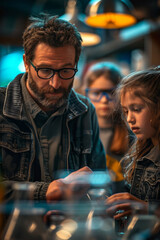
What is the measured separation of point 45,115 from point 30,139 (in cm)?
6

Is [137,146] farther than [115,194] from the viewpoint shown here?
Yes

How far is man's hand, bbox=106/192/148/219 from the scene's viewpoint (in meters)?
0.60

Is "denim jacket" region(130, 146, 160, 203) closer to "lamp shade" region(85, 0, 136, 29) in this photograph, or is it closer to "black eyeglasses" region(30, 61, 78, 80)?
"black eyeglasses" region(30, 61, 78, 80)

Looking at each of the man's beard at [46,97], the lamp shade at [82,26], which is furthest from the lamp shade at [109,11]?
the man's beard at [46,97]

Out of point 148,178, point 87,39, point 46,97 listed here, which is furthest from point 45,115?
point 87,39

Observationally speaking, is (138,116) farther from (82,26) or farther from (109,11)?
(109,11)

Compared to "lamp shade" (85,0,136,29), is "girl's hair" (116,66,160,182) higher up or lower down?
lower down

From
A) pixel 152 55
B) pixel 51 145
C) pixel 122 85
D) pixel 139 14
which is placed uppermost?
pixel 139 14

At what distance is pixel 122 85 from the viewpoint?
2.45 ft

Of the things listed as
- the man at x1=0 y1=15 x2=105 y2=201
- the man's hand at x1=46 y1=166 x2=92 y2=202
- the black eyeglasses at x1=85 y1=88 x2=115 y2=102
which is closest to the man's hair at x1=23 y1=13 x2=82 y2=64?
the man at x1=0 y1=15 x2=105 y2=201

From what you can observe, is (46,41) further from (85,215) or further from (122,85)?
(85,215)

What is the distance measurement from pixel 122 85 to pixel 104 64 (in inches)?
7.9

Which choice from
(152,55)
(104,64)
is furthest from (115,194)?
(152,55)

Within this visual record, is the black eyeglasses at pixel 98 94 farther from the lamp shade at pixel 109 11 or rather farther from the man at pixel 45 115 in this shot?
the lamp shade at pixel 109 11
